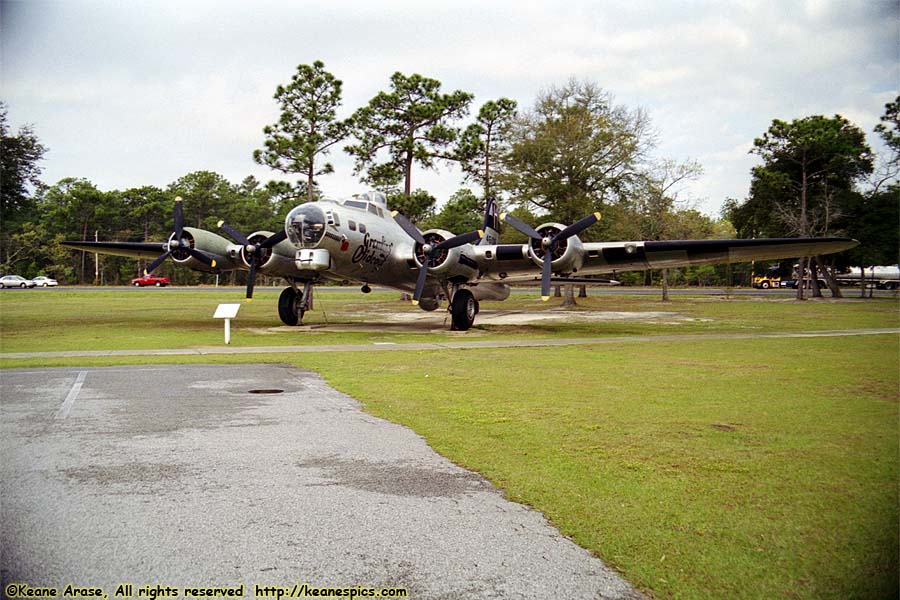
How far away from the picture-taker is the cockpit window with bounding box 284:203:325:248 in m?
24.0

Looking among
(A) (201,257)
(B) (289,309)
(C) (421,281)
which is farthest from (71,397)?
(A) (201,257)

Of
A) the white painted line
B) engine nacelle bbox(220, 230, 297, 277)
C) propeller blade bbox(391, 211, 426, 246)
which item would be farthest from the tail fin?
the white painted line

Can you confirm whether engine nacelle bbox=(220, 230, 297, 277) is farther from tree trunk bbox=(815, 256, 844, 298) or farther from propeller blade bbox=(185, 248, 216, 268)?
tree trunk bbox=(815, 256, 844, 298)

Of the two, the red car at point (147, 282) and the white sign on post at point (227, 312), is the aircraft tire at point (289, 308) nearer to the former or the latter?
the white sign on post at point (227, 312)

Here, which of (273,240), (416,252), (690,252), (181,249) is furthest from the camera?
(181,249)

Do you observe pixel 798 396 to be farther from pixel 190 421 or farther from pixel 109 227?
pixel 109 227

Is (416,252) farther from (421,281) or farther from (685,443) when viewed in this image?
(685,443)

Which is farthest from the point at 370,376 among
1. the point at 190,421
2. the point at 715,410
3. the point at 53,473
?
the point at 53,473

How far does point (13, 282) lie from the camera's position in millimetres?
76312

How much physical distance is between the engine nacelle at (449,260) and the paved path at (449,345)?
15.9ft

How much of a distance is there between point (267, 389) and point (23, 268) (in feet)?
269

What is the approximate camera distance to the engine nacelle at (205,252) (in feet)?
97.1

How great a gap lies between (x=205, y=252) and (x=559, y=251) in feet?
52.0

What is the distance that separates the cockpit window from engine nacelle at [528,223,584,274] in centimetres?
821
